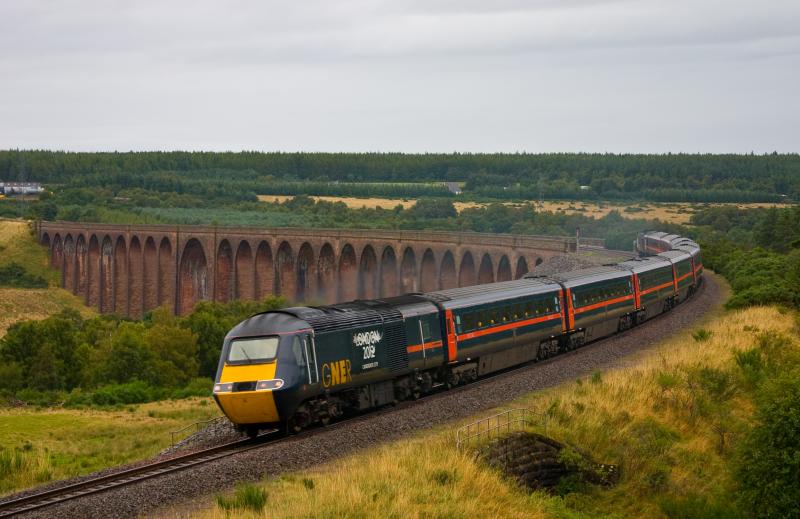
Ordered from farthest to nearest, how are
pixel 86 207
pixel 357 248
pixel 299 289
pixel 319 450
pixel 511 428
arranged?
pixel 86 207 → pixel 299 289 → pixel 357 248 → pixel 511 428 → pixel 319 450

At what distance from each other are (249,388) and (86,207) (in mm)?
153524

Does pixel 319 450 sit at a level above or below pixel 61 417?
above

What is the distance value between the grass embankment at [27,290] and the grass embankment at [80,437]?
2393 inches

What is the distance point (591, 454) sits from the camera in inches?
938

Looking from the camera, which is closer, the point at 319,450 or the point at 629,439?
the point at 319,450

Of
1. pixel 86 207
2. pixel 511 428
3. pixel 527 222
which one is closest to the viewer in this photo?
pixel 511 428

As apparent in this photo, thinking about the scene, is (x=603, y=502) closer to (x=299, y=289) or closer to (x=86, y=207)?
(x=299, y=289)

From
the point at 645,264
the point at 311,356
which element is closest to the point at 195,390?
the point at 645,264

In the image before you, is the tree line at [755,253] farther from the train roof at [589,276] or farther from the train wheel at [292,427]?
the train wheel at [292,427]

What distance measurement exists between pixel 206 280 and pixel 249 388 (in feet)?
306

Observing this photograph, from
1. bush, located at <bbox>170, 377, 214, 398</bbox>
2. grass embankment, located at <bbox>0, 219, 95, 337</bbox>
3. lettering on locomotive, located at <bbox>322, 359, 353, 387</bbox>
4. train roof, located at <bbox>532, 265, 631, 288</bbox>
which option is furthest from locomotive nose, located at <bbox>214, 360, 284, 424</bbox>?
grass embankment, located at <bbox>0, 219, 95, 337</bbox>

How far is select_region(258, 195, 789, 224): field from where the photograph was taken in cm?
15725

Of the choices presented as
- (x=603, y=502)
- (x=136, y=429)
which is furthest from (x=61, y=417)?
(x=603, y=502)

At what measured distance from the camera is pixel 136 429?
39.5 meters
